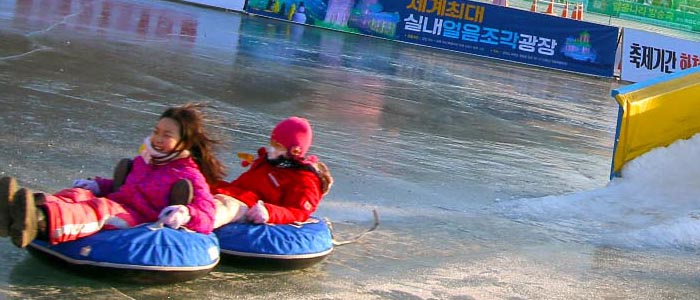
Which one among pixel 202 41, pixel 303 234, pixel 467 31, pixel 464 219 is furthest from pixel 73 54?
pixel 467 31

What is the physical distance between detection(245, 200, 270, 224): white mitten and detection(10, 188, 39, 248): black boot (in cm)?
125

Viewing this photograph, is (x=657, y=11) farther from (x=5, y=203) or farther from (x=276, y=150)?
(x=5, y=203)

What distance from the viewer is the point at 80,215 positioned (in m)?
4.37

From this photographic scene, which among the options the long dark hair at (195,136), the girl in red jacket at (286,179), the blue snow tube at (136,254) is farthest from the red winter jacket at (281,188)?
the blue snow tube at (136,254)

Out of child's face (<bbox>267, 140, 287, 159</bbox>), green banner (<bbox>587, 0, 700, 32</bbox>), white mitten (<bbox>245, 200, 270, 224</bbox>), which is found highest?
green banner (<bbox>587, 0, 700, 32</bbox>)

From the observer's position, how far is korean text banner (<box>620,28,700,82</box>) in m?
23.0

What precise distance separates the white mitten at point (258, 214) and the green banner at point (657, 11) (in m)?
28.1

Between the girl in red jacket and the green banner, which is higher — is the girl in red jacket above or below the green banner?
below

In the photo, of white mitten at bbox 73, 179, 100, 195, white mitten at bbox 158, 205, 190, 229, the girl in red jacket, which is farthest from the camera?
the girl in red jacket

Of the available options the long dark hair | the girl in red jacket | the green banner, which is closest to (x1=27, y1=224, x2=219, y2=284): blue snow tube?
the long dark hair

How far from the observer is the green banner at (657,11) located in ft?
104

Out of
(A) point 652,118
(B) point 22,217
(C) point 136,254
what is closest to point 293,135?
(C) point 136,254

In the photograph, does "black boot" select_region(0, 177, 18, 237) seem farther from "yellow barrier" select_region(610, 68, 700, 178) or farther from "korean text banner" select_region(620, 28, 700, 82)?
"korean text banner" select_region(620, 28, 700, 82)

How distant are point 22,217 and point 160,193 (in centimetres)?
80
